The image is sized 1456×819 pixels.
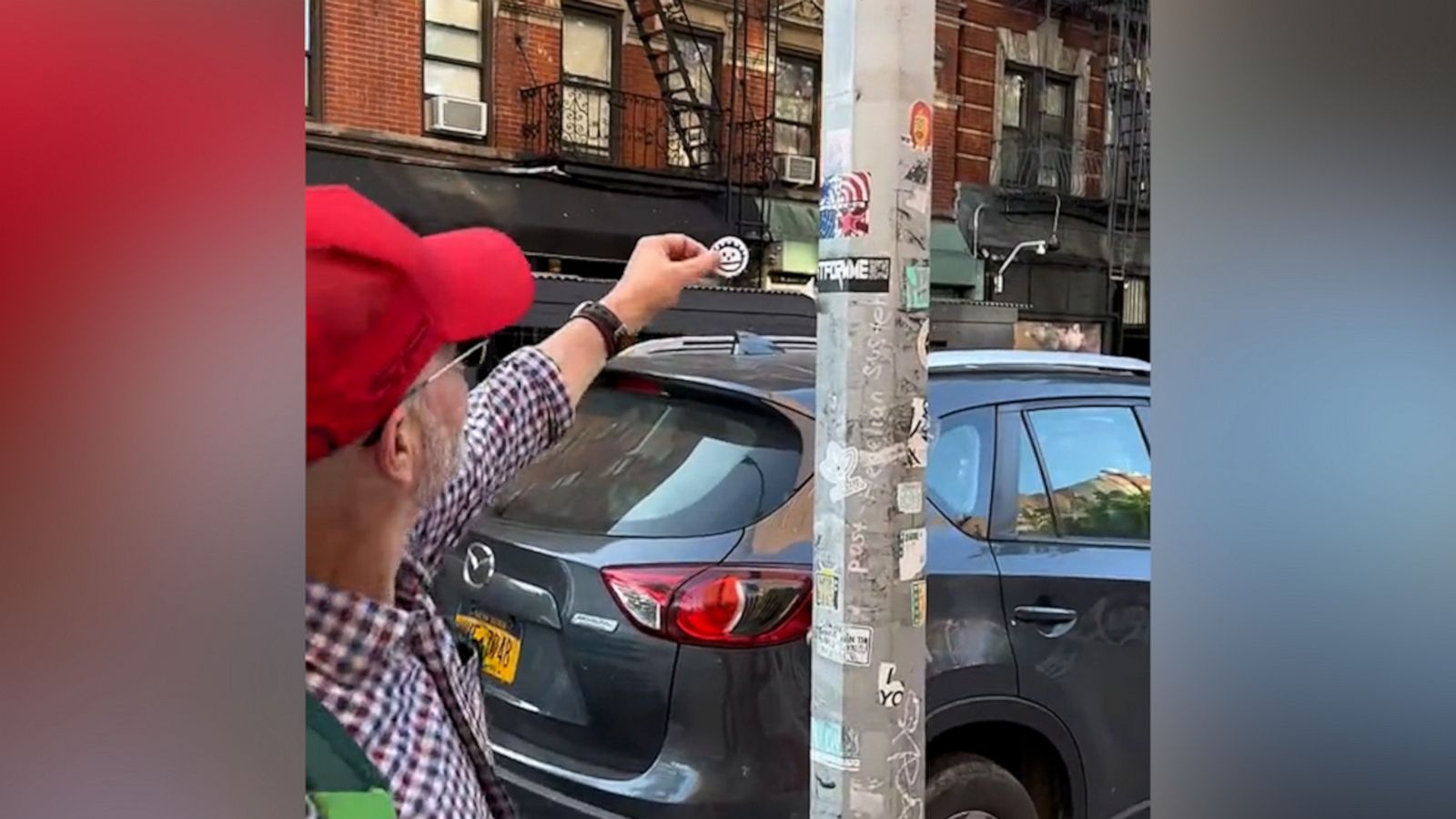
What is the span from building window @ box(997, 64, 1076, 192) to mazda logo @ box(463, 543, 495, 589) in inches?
80.4

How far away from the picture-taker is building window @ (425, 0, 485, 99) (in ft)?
7.80

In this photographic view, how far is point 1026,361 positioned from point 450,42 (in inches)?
71.2

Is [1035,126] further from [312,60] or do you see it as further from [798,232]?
[312,60]

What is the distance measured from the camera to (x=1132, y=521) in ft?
11.4

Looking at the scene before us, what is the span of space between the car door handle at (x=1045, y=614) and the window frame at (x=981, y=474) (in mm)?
200

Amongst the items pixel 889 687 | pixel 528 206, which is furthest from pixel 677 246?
pixel 889 687

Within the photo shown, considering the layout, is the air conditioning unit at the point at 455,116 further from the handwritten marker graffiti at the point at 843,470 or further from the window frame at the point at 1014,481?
the window frame at the point at 1014,481

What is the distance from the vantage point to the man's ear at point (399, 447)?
192 cm

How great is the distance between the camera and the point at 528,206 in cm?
252

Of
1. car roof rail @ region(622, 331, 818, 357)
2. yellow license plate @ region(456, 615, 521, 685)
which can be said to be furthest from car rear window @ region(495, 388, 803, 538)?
yellow license plate @ region(456, 615, 521, 685)

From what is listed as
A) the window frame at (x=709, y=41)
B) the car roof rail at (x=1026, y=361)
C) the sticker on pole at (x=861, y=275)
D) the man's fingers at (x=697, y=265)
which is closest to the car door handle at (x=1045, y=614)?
the car roof rail at (x=1026, y=361)

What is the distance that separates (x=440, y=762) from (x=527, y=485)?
1.91 feet

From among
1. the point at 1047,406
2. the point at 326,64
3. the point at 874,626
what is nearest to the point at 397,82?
the point at 326,64
